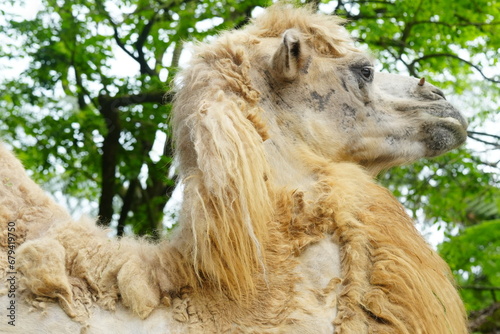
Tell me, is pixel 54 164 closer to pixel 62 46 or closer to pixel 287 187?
pixel 62 46

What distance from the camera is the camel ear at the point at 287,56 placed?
4117mm

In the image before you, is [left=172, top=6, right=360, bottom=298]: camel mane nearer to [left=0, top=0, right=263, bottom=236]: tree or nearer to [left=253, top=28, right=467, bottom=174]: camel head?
[left=253, top=28, right=467, bottom=174]: camel head

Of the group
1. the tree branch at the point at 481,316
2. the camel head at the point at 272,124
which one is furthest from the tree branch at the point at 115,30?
the tree branch at the point at 481,316

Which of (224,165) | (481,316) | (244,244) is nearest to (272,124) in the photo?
(224,165)

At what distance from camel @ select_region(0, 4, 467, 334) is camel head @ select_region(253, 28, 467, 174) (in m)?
0.01

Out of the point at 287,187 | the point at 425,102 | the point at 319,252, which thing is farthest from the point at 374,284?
the point at 425,102

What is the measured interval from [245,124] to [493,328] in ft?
15.8

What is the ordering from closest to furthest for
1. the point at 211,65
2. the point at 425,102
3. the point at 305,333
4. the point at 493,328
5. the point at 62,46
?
the point at 305,333
the point at 211,65
the point at 425,102
the point at 493,328
the point at 62,46

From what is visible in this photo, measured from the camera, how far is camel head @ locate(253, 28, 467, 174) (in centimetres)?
416

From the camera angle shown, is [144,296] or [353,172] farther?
[353,172]

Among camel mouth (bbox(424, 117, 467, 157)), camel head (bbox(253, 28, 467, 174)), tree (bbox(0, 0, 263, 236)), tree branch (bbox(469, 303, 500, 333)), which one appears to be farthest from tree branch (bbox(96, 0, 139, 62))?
camel mouth (bbox(424, 117, 467, 157))

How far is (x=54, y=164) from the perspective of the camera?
8.37m

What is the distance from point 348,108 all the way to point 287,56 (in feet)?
1.63

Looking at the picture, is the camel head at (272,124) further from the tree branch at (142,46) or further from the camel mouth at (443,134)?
the tree branch at (142,46)
